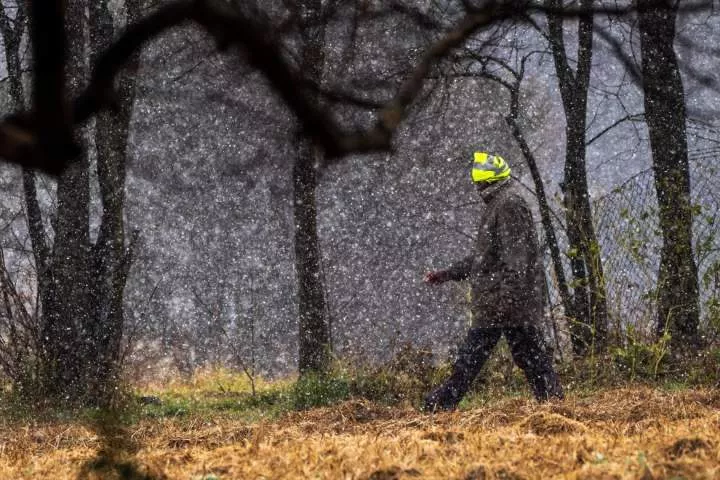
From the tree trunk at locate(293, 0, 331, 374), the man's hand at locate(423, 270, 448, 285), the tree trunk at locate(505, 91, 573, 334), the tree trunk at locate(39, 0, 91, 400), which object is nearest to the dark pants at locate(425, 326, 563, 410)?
the man's hand at locate(423, 270, 448, 285)

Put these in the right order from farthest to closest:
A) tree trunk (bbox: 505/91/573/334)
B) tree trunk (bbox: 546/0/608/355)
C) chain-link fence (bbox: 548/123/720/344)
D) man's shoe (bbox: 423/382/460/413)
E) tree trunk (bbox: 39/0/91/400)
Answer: tree trunk (bbox: 39/0/91/400), tree trunk (bbox: 505/91/573/334), tree trunk (bbox: 546/0/608/355), chain-link fence (bbox: 548/123/720/344), man's shoe (bbox: 423/382/460/413)

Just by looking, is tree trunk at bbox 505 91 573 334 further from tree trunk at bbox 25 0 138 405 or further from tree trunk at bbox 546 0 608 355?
tree trunk at bbox 25 0 138 405

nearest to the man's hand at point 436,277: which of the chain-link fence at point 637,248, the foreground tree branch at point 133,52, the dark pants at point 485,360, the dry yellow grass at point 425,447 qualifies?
the dark pants at point 485,360

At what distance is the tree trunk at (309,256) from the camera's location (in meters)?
13.1

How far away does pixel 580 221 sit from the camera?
440 inches

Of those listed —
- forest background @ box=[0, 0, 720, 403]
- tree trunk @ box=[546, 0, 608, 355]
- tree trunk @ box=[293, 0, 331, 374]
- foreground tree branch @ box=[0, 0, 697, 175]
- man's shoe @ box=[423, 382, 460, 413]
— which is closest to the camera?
foreground tree branch @ box=[0, 0, 697, 175]

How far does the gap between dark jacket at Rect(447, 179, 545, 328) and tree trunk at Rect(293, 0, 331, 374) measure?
16.7 feet

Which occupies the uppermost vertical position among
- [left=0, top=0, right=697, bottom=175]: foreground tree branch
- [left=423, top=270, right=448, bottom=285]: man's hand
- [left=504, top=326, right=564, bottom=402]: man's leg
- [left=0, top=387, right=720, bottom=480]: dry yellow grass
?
[left=0, top=0, right=697, bottom=175]: foreground tree branch

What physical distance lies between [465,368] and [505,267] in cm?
76

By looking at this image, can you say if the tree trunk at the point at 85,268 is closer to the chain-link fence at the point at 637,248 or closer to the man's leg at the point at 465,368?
the man's leg at the point at 465,368

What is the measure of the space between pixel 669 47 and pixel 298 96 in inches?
387

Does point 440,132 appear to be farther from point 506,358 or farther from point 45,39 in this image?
point 45,39

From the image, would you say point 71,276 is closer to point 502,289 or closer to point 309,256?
point 309,256

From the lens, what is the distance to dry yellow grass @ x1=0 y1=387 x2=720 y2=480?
4.50m
